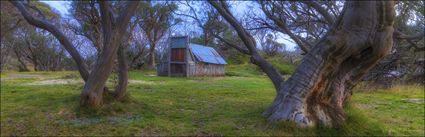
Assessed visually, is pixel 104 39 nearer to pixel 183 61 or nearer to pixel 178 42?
pixel 183 61

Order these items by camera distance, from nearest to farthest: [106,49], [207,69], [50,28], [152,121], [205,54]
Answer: [106,49] < [50,28] < [152,121] < [207,69] < [205,54]

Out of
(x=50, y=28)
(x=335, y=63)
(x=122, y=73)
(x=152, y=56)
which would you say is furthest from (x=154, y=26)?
(x=335, y=63)

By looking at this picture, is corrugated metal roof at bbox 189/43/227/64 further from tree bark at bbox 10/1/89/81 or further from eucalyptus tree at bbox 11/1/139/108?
eucalyptus tree at bbox 11/1/139/108

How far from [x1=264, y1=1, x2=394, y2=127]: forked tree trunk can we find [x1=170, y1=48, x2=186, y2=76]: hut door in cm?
2142

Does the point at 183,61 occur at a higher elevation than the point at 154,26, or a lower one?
lower

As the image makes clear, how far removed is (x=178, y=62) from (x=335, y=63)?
22.5 m

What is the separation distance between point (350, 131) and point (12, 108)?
6693mm

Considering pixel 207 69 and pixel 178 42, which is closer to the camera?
pixel 178 42

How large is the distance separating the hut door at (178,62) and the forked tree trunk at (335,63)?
21.4m

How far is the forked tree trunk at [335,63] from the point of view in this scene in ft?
22.3

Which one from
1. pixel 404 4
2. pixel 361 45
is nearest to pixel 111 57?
pixel 361 45

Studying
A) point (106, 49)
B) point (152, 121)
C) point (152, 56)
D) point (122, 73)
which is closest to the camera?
point (106, 49)

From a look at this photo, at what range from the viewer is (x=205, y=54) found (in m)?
32.4

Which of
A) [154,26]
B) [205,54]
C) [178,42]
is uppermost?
[154,26]
